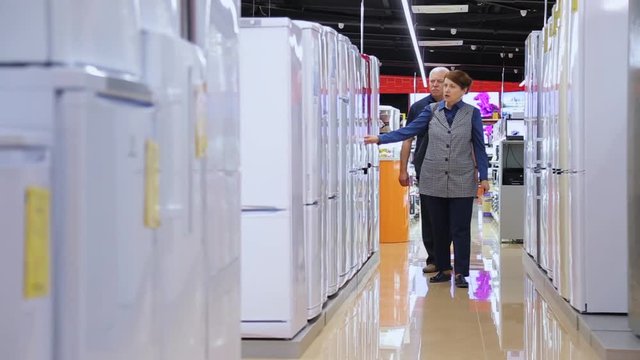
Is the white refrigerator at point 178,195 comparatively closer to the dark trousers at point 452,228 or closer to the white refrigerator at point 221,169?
the white refrigerator at point 221,169

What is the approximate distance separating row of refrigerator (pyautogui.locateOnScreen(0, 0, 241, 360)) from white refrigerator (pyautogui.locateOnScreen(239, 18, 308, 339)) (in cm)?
215

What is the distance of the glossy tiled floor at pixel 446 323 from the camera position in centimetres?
408

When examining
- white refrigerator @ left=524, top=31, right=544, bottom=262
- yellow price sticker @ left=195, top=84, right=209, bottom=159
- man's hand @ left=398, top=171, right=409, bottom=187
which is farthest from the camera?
man's hand @ left=398, top=171, right=409, bottom=187

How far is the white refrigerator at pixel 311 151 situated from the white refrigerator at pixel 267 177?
1.22 ft

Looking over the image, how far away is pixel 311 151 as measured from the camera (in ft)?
14.2

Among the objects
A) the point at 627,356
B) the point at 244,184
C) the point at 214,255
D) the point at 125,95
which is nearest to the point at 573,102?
the point at 627,356

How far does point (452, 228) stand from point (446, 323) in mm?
1452

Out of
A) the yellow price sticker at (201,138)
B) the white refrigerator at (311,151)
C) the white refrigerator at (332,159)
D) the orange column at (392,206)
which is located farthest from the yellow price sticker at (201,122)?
the orange column at (392,206)

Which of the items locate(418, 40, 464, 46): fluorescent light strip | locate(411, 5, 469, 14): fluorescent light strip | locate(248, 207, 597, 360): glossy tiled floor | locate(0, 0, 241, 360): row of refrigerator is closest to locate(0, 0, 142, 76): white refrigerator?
locate(0, 0, 241, 360): row of refrigerator

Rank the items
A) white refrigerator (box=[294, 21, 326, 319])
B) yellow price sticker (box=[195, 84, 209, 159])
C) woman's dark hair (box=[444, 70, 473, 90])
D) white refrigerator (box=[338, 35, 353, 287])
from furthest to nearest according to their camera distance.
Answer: woman's dark hair (box=[444, 70, 473, 90]), white refrigerator (box=[338, 35, 353, 287]), white refrigerator (box=[294, 21, 326, 319]), yellow price sticker (box=[195, 84, 209, 159])

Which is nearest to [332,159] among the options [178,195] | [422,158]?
[422,158]

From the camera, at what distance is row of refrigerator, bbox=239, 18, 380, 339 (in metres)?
3.83

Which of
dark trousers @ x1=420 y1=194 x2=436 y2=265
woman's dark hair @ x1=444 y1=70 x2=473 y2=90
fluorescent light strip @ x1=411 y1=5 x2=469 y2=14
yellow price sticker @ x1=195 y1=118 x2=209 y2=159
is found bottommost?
dark trousers @ x1=420 y1=194 x2=436 y2=265

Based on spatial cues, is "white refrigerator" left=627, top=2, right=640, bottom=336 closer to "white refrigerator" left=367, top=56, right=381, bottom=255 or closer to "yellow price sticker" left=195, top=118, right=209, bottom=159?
"yellow price sticker" left=195, top=118, right=209, bottom=159
